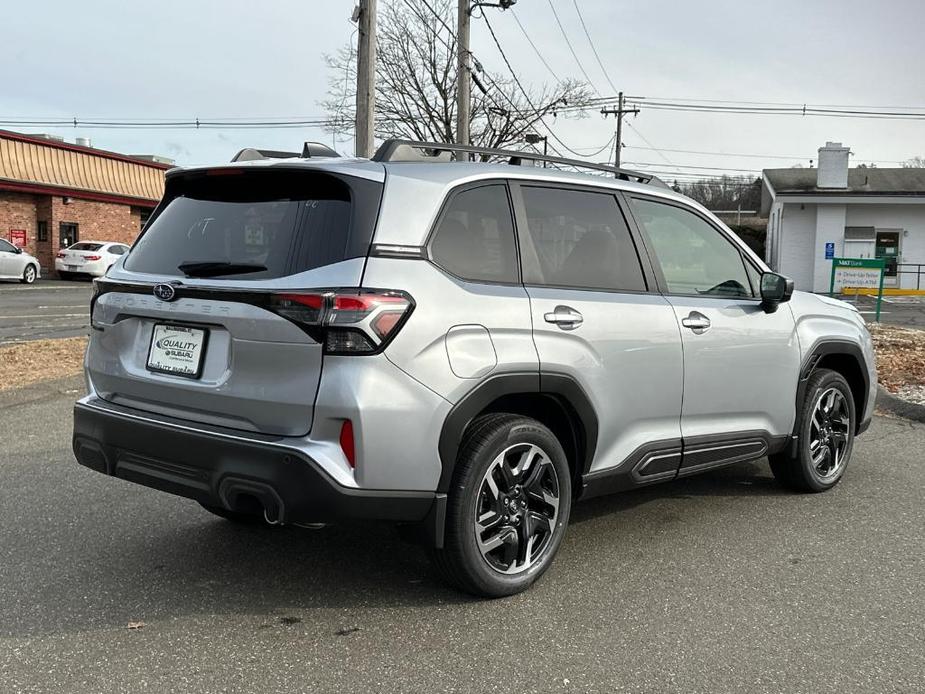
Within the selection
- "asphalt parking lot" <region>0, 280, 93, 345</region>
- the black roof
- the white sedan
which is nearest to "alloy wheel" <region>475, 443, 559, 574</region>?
"asphalt parking lot" <region>0, 280, 93, 345</region>

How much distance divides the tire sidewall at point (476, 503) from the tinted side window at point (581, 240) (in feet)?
2.36

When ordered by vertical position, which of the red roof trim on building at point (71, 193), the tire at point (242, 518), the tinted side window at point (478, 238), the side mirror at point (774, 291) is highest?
the red roof trim on building at point (71, 193)

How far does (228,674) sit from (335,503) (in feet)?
2.22

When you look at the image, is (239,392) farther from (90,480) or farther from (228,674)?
(90,480)

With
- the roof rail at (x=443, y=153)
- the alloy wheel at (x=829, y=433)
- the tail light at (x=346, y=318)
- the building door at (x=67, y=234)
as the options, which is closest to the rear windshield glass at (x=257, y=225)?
the tail light at (x=346, y=318)

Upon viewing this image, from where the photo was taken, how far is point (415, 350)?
3.26 meters

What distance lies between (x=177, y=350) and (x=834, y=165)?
109 ft

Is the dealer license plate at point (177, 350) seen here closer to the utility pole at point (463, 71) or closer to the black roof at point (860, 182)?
the utility pole at point (463, 71)

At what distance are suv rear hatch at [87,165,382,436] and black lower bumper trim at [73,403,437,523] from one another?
0.34 feet

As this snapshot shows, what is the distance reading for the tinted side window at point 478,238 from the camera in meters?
3.55

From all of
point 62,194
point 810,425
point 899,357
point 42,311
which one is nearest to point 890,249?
point 899,357

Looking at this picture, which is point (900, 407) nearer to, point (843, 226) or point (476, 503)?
point (476, 503)

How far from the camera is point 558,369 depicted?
148 inches

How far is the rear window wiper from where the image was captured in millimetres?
3420
